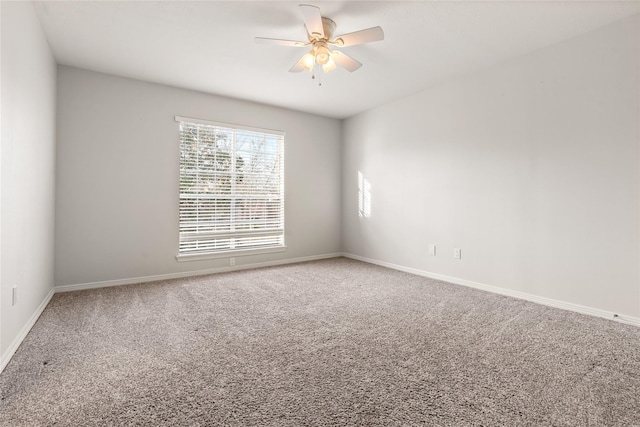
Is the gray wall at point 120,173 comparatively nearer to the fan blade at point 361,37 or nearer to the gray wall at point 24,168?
the gray wall at point 24,168

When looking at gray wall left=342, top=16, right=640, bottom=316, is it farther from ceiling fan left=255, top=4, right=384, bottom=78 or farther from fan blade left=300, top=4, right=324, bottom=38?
fan blade left=300, top=4, right=324, bottom=38

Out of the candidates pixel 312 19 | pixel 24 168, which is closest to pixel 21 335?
pixel 24 168

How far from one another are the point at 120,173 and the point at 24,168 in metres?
1.51

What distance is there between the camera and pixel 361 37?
99.3 inches

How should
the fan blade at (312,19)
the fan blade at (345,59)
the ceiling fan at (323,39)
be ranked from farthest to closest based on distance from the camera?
the fan blade at (345,59) < the ceiling fan at (323,39) < the fan blade at (312,19)

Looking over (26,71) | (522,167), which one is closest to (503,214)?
(522,167)

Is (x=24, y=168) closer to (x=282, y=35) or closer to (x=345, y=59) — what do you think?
(x=282, y=35)

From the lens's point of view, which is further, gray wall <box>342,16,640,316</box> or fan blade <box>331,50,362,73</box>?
fan blade <box>331,50,362,73</box>

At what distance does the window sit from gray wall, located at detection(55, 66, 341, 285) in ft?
0.48

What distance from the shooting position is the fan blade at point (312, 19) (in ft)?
7.27

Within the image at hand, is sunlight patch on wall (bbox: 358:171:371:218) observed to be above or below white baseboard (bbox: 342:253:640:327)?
above

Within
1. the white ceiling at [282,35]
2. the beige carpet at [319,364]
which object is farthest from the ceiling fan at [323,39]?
the beige carpet at [319,364]

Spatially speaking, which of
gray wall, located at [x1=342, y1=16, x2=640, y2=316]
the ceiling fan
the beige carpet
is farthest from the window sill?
the ceiling fan

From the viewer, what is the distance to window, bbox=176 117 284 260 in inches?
166
